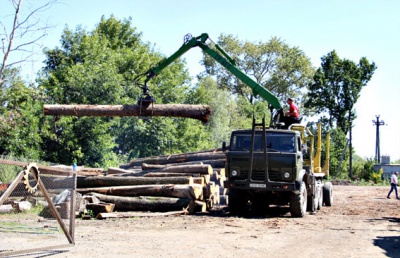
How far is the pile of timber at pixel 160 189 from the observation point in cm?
1731

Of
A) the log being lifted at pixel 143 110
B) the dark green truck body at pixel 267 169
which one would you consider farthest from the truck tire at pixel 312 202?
the log being lifted at pixel 143 110

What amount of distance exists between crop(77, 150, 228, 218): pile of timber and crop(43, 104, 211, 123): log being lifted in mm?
2177

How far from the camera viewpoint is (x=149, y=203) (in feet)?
56.5

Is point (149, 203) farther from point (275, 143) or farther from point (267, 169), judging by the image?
point (275, 143)

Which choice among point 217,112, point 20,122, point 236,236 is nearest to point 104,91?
point 20,122

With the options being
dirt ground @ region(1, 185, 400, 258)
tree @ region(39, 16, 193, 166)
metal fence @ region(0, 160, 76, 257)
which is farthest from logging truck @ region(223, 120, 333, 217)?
tree @ region(39, 16, 193, 166)

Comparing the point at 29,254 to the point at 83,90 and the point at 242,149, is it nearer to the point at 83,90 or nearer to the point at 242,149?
the point at 242,149

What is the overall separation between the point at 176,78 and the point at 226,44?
2312cm

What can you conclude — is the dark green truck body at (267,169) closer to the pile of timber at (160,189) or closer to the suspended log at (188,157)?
the pile of timber at (160,189)

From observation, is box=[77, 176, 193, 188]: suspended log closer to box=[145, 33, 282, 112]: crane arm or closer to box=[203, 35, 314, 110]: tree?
box=[145, 33, 282, 112]: crane arm

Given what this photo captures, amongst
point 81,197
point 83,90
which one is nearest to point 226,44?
point 83,90

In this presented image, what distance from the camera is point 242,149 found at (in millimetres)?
17047

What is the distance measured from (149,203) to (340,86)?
153 ft

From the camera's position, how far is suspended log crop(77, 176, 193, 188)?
1827cm
